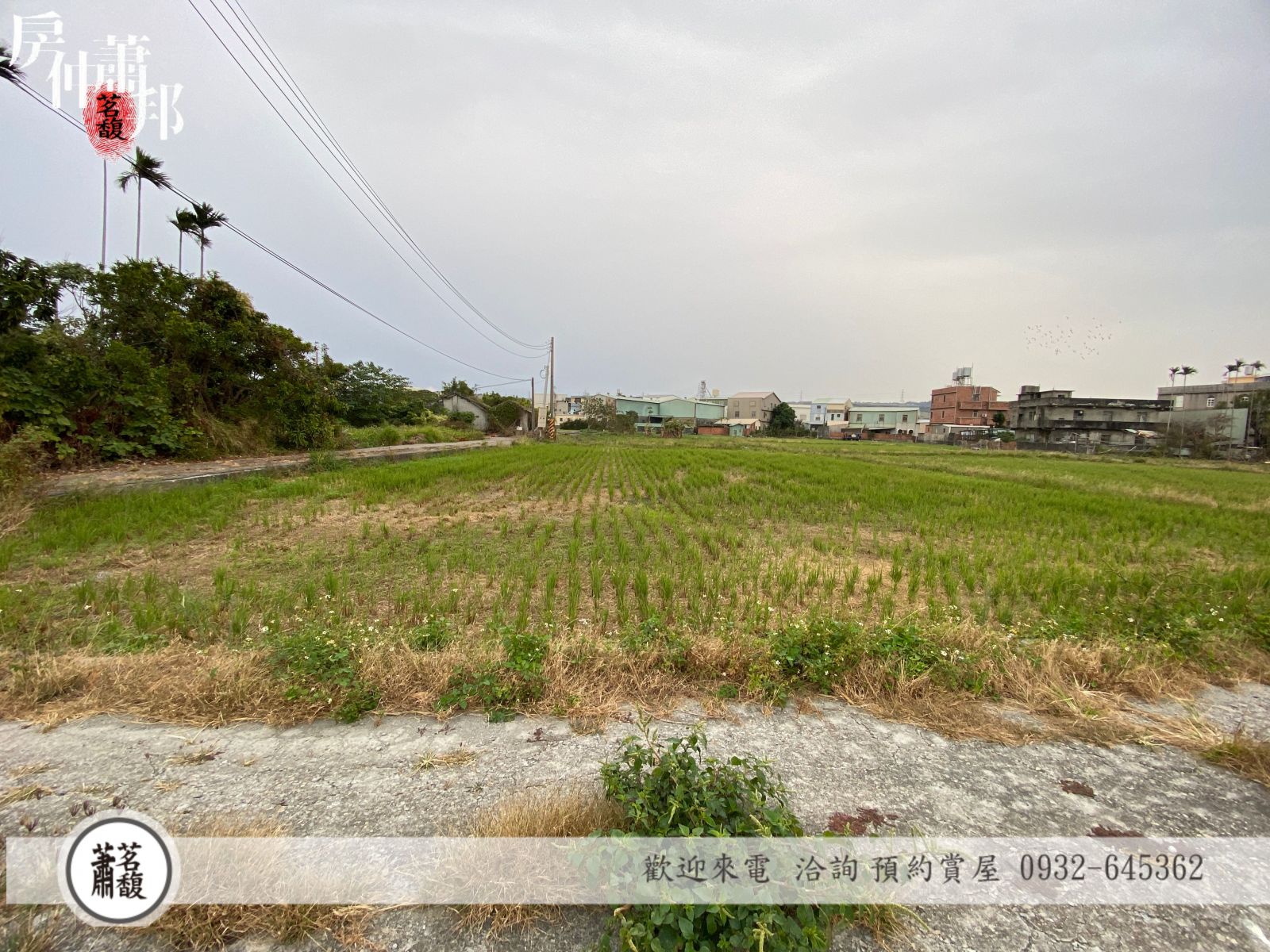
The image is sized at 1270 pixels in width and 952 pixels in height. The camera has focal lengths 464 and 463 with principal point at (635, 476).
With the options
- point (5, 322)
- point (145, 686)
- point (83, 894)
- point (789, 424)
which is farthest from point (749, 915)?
point (789, 424)

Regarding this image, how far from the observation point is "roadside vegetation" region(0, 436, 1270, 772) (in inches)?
94.7

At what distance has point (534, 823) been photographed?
60.2 inches

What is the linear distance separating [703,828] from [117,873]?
63.7 inches

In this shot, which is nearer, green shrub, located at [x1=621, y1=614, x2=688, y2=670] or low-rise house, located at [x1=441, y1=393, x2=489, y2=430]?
green shrub, located at [x1=621, y1=614, x2=688, y2=670]

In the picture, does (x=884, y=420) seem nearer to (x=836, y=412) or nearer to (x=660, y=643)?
(x=836, y=412)

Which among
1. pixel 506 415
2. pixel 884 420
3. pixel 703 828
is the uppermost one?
pixel 884 420

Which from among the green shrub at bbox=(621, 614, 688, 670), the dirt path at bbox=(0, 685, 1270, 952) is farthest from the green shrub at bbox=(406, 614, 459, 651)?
the green shrub at bbox=(621, 614, 688, 670)

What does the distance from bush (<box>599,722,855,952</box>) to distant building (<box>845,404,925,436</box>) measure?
67335mm

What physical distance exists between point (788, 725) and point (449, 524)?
252 inches

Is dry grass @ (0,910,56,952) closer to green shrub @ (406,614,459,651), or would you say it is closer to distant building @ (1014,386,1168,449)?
green shrub @ (406,614,459,651)

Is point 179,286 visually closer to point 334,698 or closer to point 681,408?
point 334,698

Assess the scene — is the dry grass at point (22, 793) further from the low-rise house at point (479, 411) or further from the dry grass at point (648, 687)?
the low-rise house at point (479, 411)

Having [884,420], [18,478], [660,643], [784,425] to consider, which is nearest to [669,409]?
[784,425]

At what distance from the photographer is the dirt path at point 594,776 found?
4.31ft
